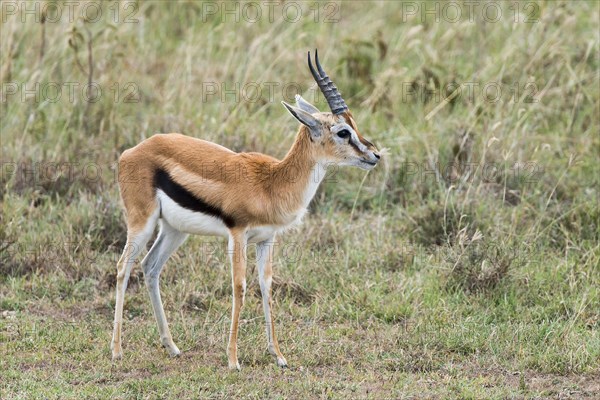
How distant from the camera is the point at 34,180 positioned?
8797 mm

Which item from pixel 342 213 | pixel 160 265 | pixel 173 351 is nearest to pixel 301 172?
pixel 160 265

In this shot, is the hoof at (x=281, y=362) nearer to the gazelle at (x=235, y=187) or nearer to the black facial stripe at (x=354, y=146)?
the gazelle at (x=235, y=187)

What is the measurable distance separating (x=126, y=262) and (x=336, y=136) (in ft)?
5.03

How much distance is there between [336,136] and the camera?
6273 millimetres

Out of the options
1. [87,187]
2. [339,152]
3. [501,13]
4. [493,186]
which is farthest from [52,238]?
[501,13]

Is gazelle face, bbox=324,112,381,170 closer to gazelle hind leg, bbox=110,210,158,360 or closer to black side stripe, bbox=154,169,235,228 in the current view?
black side stripe, bbox=154,169,235,228

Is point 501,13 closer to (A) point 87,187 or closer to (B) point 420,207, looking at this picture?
(B) point 420,207

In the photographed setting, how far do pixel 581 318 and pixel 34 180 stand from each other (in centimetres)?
471

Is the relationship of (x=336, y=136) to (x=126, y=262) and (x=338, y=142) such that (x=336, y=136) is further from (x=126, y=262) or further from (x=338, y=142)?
(x=126, y=262)

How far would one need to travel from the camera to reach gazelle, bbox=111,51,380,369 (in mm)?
6168

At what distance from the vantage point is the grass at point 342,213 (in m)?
6.28

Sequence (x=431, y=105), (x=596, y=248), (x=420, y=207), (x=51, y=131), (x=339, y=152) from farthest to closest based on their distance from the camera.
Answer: (x=431, y=105)
(x=51, y=131)
(x=420, y=207)
(x=596, y=248)
(x=339, y=152)

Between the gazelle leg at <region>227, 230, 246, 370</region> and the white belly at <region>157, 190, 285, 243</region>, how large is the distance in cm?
9

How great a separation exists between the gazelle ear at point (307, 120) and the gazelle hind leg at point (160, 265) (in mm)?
1134
